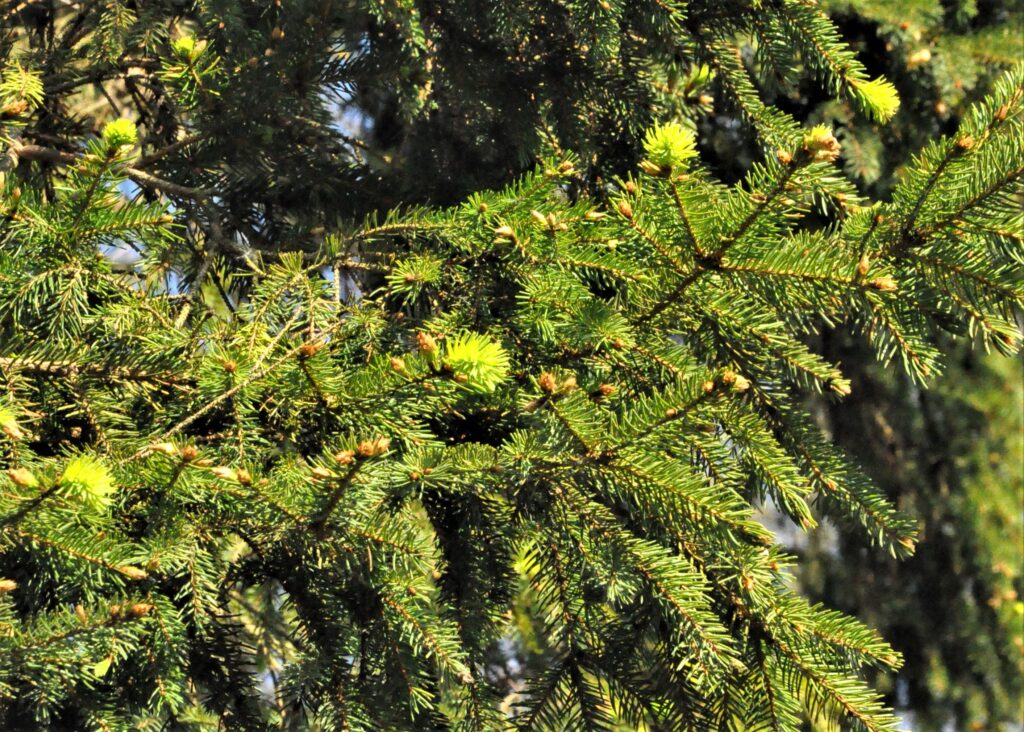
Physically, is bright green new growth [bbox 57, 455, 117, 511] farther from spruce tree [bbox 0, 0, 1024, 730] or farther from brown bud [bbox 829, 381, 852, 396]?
brown bud [bbox 829, 381, 852, 396]

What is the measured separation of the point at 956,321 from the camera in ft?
3.80

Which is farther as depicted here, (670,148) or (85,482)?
(670,148)

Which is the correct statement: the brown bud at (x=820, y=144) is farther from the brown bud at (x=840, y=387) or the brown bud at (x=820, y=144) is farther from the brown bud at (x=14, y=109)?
the brown bud at (x=14, y=109)

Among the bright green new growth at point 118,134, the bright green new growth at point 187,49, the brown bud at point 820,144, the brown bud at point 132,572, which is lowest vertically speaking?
the brown bud at point 132,572

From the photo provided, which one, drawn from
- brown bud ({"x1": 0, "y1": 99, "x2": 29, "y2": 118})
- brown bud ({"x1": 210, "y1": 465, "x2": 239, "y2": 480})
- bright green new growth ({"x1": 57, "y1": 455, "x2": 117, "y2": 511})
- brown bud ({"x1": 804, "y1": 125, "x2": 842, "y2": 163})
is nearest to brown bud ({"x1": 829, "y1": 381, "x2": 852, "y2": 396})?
brown bud ({"x1": 804, "y1": 125, "x2": 842, "y2": 163})

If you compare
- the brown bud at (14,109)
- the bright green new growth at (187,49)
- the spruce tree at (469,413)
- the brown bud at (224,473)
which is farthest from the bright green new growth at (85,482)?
the bright green new growth at (187,49)

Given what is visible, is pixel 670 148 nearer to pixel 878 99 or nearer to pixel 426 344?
pixel 426 344

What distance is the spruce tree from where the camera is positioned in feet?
3.42

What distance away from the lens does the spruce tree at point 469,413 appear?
3.42ft

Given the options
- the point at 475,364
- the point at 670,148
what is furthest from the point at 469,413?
the point at 670,148

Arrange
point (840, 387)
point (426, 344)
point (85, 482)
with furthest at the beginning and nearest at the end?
1. point (840, 387)
2. point (426, 344)
3. point (85, 482)

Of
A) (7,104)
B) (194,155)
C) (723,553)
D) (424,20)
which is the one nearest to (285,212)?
(194,155)

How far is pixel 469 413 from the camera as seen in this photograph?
1.29 meters

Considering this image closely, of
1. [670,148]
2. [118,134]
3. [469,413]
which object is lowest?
[469,413]
